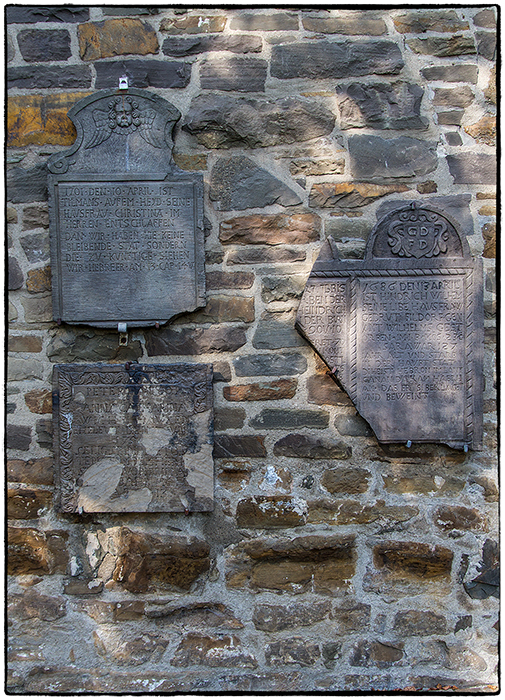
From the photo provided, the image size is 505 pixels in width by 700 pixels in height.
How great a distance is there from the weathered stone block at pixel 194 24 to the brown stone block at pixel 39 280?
3.96 ft

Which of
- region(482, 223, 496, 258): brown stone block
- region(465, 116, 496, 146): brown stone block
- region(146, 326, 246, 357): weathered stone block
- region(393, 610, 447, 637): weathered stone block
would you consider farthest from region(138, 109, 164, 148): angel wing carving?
region(393, 610, 447, 637): weathered stone block

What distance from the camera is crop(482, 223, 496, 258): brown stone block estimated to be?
273 centimetres

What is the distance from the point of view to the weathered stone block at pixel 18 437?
2703mm

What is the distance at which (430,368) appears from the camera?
267 centimetres

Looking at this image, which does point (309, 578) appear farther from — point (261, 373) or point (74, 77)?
point (74, 77)

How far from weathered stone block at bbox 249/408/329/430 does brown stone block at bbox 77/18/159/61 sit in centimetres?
171

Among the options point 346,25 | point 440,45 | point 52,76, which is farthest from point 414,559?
point 52,76

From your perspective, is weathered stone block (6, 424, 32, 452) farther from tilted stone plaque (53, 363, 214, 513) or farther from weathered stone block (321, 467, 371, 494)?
weathered stone block (321, 467, 371, 494)

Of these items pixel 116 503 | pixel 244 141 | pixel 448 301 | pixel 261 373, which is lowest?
pixel 116 503

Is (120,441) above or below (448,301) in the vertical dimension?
below

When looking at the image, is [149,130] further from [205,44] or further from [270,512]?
[270,512]

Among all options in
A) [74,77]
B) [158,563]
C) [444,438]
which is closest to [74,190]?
[74,77]

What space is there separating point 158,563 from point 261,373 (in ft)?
3.13

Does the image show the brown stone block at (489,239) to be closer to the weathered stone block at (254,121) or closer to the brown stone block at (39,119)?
the weathered stone block at (254,121)
